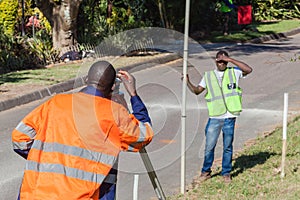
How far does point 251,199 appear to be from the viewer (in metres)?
6.23

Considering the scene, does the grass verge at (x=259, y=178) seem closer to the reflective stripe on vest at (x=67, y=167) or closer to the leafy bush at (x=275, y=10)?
the reflective stripe on vest at (x=67, y=167)

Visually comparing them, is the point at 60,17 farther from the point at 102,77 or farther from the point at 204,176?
the point at 102,77

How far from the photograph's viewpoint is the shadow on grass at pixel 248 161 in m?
7.37

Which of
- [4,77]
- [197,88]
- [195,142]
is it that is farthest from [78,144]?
[4,77]

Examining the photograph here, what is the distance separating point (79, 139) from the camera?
11.9ft

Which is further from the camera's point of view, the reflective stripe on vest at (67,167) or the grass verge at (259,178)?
the grass verge at (259,178)

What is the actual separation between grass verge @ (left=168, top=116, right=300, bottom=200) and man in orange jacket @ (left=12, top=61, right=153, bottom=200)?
9.04 ft

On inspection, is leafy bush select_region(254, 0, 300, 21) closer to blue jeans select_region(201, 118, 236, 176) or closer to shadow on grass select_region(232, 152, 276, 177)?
shadow on grass select_region(232, 152, 276, 177)

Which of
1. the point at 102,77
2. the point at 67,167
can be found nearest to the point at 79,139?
the point at 67,167

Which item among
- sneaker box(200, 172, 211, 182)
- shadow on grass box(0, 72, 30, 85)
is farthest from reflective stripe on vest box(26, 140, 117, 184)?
shadow on grass box(0, 72, 30, 85)

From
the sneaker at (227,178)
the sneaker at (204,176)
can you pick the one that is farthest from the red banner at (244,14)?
the sneaker at (227,178)

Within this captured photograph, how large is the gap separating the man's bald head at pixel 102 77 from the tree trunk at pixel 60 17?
14.6m

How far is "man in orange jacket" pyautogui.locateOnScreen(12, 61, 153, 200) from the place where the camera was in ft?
11.9

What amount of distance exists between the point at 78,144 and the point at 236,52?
56.6 feet
